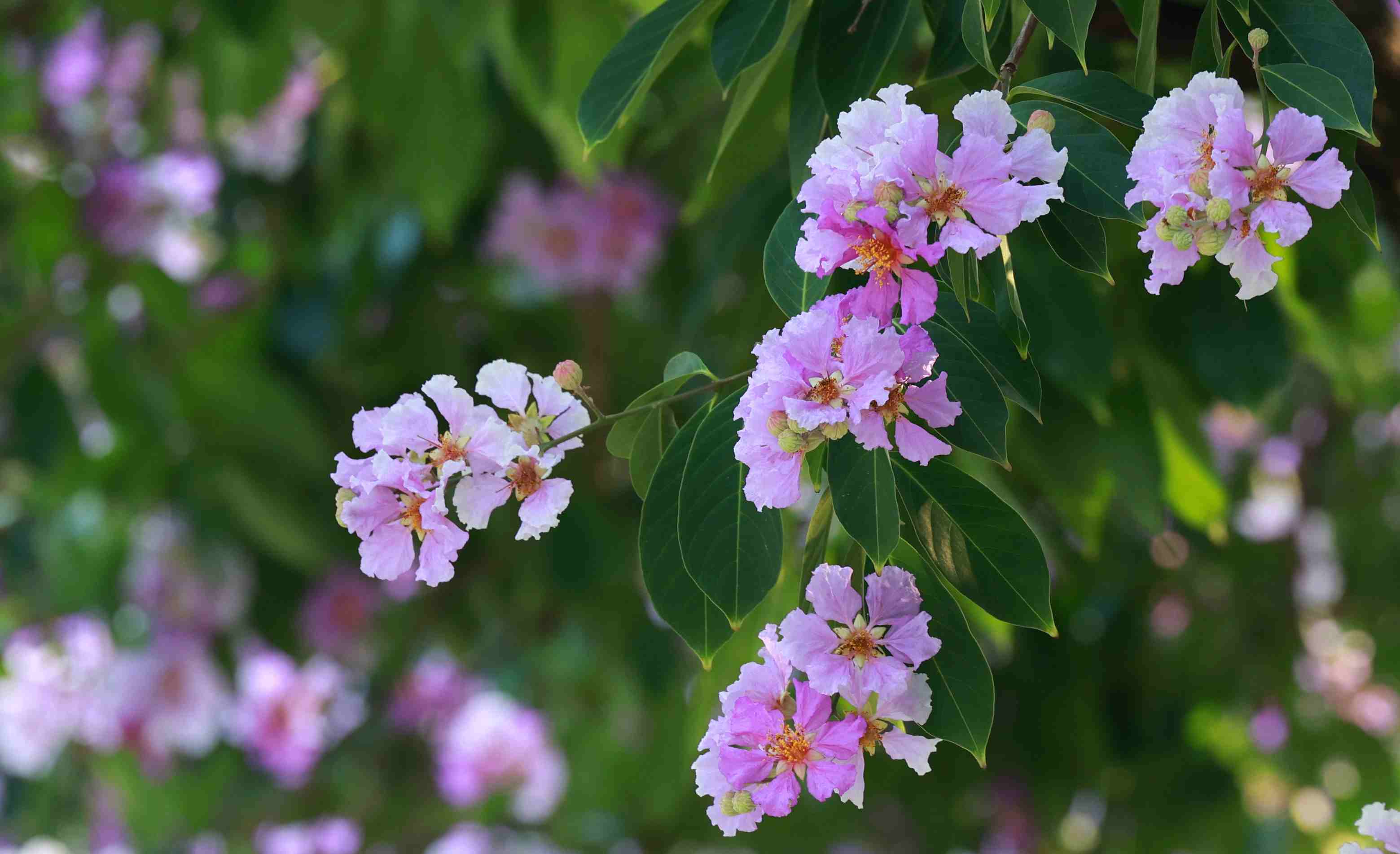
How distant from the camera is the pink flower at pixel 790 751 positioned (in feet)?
1.22

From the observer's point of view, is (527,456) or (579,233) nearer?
(527,456)

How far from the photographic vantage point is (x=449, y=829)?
6.87 feet

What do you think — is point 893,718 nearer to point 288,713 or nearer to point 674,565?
point 674,565

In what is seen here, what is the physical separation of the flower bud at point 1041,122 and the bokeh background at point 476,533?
53 cm

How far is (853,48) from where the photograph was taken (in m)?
0.51

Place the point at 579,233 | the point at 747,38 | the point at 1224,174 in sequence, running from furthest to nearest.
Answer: the point at 579,233
the point at 747,38
the point at 1224,174

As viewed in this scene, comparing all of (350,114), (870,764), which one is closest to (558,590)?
(870,764)

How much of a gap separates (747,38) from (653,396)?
0.15 metres

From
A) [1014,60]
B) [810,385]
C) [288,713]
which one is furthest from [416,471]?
[288,713]

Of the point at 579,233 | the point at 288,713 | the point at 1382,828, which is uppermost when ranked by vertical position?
the point at 1382,828

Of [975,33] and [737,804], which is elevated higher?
[975,33]

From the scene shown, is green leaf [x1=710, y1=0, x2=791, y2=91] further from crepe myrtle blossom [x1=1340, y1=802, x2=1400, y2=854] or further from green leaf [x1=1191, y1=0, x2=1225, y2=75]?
crepe myrtle blossom [x1=1340, y1=802, x2=1400, y2=854]

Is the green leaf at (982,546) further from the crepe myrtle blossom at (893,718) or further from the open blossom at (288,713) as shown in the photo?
the open blossom at (288,713)

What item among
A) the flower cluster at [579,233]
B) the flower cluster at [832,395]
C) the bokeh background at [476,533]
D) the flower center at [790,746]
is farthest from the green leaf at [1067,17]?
the flower cluster at [579,233]
